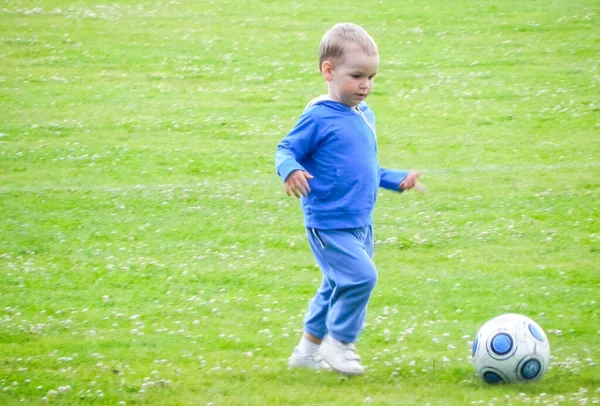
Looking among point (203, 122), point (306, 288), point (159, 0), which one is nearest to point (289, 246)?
point (306, 288)

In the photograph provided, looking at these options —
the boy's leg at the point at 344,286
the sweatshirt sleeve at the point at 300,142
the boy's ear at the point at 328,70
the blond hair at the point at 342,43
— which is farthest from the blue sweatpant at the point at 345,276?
the blond hair at the point at 342,43

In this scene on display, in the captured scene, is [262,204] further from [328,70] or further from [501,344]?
[501,344]

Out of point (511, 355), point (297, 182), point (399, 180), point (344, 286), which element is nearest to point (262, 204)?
point (399, 180)

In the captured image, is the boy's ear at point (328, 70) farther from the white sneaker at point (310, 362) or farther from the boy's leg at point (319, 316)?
the white sneaker at point (310, 362)

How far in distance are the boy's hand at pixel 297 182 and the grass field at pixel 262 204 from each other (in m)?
1.31

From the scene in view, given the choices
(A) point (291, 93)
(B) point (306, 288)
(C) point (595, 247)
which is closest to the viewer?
(B) point (306, 288)

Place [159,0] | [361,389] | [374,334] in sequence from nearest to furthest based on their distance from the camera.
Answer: [361,389] < [374,334] < [159,0]

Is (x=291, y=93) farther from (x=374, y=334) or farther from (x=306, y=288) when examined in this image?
(x=374, y=334)

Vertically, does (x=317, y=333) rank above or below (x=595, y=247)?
above

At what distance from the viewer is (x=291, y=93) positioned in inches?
669

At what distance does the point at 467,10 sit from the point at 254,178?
35.0 ft

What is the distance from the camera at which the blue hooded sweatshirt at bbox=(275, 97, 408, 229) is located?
6.73m

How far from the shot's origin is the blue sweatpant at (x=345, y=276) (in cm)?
668

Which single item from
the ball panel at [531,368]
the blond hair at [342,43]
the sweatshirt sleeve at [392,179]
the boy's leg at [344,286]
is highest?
the blond hair at [342,43]
